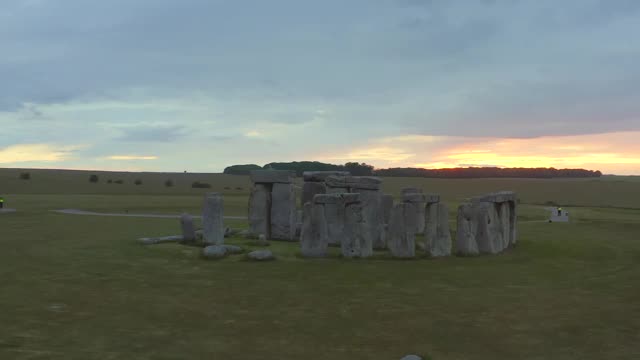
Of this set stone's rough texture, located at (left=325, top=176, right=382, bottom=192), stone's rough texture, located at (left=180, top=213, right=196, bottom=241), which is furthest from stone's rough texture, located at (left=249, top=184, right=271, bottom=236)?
stone's rough texture, located at (left=180, top=213, right=196, bottom=241)

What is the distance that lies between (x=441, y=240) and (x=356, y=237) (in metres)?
2.54

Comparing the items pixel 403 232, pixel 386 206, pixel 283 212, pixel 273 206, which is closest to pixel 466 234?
pixel 403 232

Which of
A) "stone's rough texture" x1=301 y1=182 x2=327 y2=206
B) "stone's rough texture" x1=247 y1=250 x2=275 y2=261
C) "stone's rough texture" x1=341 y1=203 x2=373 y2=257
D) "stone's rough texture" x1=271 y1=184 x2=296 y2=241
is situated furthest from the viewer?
"stone's rough texture" x1=301 y1=182 x2=327 y2=206

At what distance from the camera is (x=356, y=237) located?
1683cm

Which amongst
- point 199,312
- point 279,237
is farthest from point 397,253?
point 199,312

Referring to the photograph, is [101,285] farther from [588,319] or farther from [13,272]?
[588,319]

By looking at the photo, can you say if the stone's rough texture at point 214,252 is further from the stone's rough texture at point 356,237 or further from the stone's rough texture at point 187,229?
the stone's rough texture at point 356,237

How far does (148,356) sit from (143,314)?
7.29 feet

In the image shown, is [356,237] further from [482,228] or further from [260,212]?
[260,212]

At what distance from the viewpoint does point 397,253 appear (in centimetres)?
1694

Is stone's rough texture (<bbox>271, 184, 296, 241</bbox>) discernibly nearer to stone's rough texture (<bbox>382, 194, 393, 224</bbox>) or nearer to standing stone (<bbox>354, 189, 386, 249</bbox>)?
standing stone (<bbox>354, 189, 386, 249</bbox>)

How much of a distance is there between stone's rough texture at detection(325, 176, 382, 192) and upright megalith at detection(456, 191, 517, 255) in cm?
374

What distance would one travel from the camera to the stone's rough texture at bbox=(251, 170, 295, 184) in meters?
22.3

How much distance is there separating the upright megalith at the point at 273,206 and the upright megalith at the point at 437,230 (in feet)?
20.1
